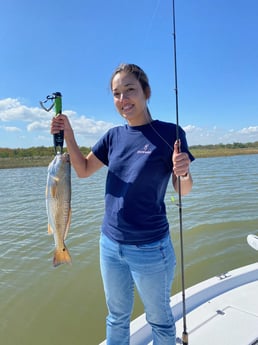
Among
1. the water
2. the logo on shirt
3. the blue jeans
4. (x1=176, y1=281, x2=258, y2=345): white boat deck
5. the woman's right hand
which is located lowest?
the water

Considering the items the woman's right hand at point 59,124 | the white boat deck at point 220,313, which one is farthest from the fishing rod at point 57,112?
the white boat deck at point 220,313

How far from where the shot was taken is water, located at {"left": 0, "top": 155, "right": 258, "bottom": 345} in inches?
163

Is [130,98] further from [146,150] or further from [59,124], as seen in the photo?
[59,124]

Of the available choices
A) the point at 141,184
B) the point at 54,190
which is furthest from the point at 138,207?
the point at 54,190

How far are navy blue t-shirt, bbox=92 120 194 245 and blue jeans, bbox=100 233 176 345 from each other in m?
0.08

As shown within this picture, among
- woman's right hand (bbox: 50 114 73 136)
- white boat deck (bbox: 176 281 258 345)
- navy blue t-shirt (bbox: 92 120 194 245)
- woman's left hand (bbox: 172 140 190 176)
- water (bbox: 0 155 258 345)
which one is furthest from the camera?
water (bbox: 0 155 258 345)

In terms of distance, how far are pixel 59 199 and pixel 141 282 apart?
79cm

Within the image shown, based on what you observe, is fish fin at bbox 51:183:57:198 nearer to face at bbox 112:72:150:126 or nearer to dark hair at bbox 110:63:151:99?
face at bbox 112:72:150:126

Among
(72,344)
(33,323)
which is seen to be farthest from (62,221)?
(33,323)

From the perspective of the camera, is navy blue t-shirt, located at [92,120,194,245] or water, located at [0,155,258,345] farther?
water, located at [0,155,258,345]

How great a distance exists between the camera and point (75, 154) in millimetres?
2287

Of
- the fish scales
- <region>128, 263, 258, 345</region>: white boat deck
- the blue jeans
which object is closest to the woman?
the blue jeans

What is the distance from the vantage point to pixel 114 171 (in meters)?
2.07

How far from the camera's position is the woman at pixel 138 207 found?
6.21 feet
